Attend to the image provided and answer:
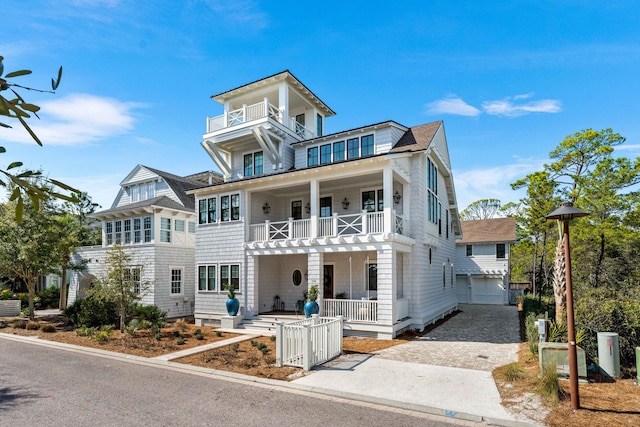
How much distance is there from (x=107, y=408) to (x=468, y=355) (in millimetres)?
10177

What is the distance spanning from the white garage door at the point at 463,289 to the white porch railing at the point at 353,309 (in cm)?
1985

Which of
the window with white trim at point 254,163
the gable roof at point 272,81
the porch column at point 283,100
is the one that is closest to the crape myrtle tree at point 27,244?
the window with white trim at point 254,163

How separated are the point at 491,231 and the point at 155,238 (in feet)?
89.2

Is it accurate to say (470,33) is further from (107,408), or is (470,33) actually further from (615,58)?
(107,408)

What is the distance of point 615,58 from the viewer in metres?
12.5

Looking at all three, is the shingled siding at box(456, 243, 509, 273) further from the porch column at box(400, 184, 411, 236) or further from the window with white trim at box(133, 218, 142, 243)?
the window with white trim at box(133, 218, 142, 243)

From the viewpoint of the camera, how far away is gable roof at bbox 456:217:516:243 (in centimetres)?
3197

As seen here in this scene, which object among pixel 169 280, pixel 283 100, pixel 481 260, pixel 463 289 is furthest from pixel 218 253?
pixel 481 260

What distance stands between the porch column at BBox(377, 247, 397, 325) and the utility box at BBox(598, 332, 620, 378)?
6.90 m

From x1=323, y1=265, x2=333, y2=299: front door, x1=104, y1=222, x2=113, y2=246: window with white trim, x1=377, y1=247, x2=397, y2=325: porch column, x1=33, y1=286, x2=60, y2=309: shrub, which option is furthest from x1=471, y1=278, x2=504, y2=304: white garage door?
x1=33, y1=286, x2=60, y2=309: shrub

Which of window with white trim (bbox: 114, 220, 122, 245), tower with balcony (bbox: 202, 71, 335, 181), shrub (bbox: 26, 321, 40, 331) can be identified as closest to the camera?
shrub (bbox: 26, 321, 40, 331)

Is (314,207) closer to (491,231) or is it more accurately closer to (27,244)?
(27,244)

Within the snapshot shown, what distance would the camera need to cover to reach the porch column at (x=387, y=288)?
48.6ft

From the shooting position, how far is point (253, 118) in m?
20.7
